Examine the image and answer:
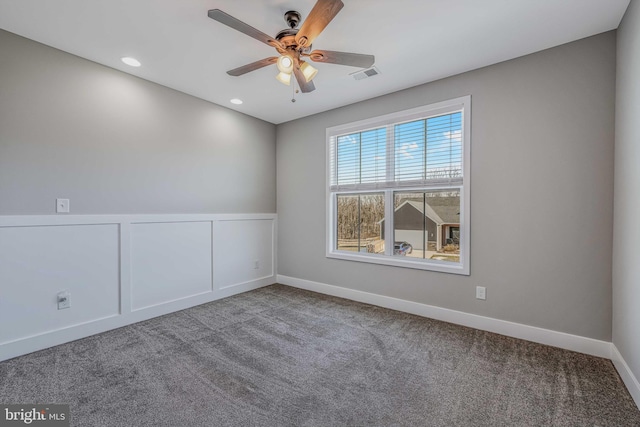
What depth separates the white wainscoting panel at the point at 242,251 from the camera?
381 cm

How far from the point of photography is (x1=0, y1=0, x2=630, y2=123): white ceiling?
6.49 feet

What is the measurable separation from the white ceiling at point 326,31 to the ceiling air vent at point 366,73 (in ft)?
0.20

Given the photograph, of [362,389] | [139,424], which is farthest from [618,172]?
[139,424]

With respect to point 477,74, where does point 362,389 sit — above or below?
below

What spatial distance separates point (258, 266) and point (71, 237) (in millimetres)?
2279

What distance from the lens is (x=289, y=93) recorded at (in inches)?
133

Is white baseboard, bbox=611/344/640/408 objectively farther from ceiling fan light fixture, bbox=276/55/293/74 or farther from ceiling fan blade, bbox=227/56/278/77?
ceiling fan blade, bbox=227/56/278/77

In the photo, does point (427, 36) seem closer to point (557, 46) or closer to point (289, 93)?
point (557, 46)

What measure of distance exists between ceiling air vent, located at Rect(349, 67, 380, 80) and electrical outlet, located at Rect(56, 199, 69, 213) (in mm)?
2978

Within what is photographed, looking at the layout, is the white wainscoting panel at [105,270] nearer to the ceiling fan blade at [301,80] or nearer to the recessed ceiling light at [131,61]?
the recessed ceiling light at [131,61]

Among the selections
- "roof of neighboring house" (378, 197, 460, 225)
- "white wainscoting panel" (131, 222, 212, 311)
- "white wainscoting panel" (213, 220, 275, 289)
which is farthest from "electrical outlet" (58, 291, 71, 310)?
"roof of neighboring house" (378, 197, 460, 225)

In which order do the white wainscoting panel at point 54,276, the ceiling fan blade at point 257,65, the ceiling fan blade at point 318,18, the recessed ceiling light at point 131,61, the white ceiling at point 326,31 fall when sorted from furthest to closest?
the recessed ceiling light at point 131,61 < the white wainscoting panel at point 54,276 < the ceiling fan blade at point 257,65 < the white ceiling at point 326,31 < the ceiling fan blade at point 318,18

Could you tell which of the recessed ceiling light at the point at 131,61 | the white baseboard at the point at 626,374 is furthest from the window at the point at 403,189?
the recessed ceiling light at the point at 131,61

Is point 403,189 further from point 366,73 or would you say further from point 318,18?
point 318,18
